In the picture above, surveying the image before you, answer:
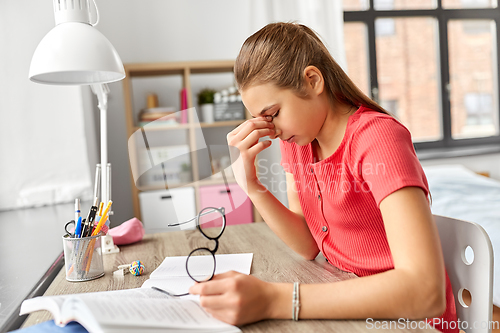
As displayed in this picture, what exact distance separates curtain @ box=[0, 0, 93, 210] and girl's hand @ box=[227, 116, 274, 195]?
1.27 meters

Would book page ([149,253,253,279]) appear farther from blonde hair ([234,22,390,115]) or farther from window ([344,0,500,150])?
window ([344,0,500,150])

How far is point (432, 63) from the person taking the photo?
11.2 feet

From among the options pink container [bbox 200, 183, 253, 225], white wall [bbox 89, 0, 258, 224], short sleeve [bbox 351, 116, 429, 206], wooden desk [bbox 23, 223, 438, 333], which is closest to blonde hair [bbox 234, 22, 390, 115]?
short sleeve [bbox 351, 116, 429, 206]

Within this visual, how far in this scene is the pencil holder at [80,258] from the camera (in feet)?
2.92

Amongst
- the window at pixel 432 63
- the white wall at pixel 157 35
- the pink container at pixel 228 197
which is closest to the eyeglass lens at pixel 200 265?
the pink container at pixel 228 197

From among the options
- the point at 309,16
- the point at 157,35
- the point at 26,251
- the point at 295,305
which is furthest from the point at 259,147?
the point at 309,16

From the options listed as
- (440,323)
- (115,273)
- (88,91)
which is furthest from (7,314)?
(88,91)

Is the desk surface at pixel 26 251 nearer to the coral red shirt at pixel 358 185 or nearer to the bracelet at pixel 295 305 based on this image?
the bracelet at pixel 295 305

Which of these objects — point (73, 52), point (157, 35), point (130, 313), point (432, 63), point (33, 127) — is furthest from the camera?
point (432, 63)

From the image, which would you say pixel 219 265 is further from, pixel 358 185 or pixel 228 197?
pixel 358 185

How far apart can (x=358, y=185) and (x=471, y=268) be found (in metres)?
0.26

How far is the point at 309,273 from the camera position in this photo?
879 millimetres

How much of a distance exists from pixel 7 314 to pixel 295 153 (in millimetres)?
706

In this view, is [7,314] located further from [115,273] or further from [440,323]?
[440,323]
